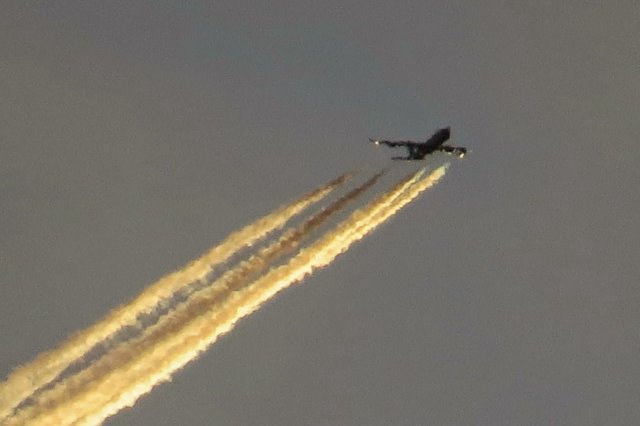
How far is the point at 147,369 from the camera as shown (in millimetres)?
68312

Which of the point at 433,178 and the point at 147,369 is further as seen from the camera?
the point at 433,178

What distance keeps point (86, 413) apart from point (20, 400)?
3619mm

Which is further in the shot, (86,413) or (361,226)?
(361,226)

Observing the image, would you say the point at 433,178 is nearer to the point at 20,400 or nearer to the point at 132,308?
the point at 132,308

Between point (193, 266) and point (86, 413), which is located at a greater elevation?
point (193, 266)

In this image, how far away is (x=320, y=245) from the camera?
73.1 m

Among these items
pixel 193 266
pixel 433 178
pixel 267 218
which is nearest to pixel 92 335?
pixel 193 266

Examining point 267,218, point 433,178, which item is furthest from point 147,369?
point 433,178

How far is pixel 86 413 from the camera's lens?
221ft

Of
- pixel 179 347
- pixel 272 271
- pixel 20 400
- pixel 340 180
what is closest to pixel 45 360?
pixel 20 400

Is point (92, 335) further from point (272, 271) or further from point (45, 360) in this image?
point (272, 271)

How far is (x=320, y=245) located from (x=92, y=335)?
14190mm

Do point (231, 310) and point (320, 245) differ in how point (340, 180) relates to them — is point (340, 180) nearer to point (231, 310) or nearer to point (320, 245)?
point (320, 245)

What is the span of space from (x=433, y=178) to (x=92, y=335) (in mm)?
22585
